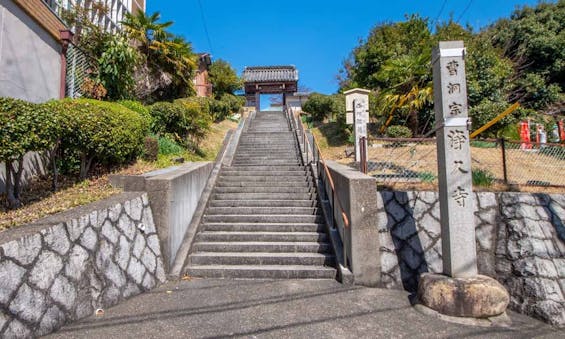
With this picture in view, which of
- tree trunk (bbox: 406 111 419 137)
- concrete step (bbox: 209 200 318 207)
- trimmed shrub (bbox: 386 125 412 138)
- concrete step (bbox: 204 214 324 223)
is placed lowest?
concrete step (bbox: 204 214 324 223)

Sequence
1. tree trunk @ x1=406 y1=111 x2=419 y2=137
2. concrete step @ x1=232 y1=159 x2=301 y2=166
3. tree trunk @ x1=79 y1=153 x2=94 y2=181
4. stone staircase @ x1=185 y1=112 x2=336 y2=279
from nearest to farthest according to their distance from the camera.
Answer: stone staircase @ x1=185 y1=112 x2=336 y2=279 → tree trunk @ x1=79 y1=153 x2=94 y2=181 → concrete step @ x1=232 y1=159 x2=301 y2=166 → tree trunk @ x1=406 y1=111 x2=419 y2=137

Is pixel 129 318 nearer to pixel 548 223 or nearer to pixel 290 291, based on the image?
pixel 290 291

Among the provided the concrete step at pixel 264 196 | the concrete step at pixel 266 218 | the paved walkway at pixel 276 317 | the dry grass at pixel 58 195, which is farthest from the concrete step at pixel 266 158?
the paved walkway at pixel 276 317

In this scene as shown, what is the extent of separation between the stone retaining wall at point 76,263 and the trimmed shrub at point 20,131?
1014 millimetres

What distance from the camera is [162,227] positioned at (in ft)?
13.8

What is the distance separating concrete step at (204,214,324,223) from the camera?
560cm

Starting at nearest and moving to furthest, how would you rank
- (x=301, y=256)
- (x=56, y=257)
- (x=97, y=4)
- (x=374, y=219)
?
(x=56, y=257) → (x=374, y=219) → (x=301, y=256) → (x=97, y=4)

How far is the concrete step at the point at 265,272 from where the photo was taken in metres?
4.27

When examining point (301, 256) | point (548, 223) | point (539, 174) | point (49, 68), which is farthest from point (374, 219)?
point (49, 68)

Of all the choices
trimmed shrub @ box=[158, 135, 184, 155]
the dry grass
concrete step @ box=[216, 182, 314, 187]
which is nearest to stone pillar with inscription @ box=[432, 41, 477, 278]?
concrete step @ box=[216, 182, 314, 187]

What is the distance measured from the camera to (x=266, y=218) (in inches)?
221

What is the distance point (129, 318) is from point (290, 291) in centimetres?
189

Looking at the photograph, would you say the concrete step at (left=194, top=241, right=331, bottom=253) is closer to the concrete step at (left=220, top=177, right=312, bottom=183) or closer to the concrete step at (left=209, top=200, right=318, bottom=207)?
the concrete step at (left=209, top=200, right=318, bottom=207)

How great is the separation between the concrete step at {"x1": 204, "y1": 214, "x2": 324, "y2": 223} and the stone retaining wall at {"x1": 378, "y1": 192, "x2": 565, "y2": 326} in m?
1.54
